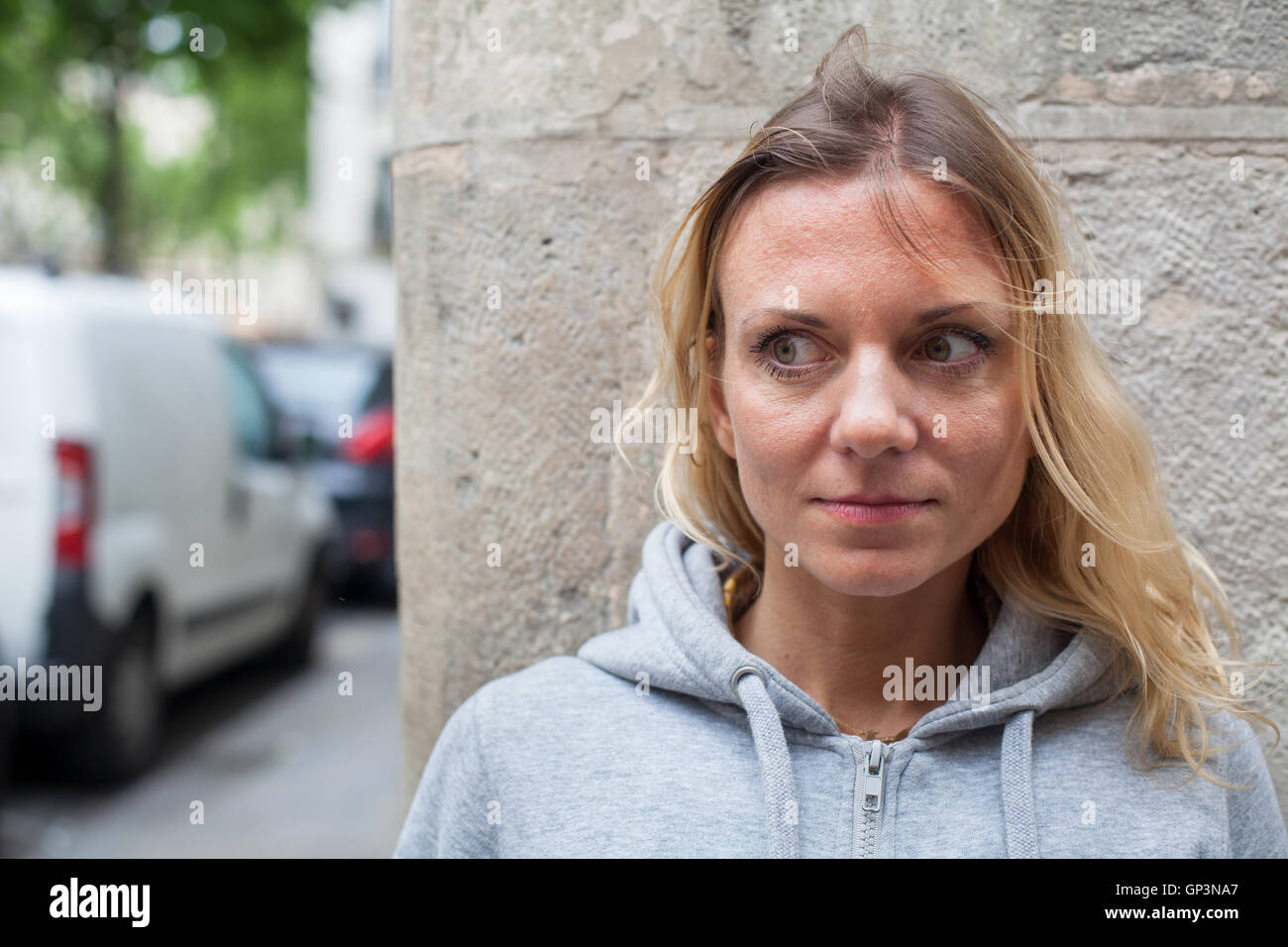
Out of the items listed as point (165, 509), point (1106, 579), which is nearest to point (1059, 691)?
point (1106, 579)

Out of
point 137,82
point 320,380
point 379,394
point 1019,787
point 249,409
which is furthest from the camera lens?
point 137,82

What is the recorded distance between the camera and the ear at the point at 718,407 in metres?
1.78

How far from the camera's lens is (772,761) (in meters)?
1.67

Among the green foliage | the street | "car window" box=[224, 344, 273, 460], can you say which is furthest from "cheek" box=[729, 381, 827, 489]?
"car window" box=[224, 344, 273, 460]

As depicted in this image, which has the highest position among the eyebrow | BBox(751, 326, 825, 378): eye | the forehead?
the forehead

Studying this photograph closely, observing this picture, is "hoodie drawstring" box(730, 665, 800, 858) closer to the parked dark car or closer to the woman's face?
the woman's face

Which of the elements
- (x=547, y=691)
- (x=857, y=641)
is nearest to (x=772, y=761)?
(x=857, y=641)

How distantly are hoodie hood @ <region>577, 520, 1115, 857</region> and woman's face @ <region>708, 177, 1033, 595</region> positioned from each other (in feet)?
0.63

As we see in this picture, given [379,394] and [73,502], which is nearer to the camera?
[73,502]
